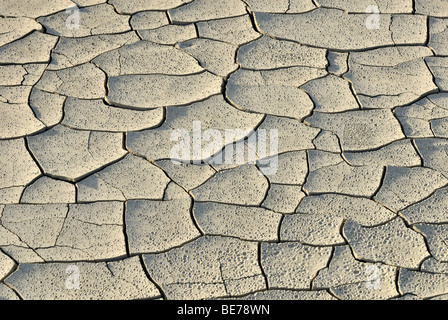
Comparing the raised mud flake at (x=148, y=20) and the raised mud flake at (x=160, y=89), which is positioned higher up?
the raised mud flake at (x=148, y=20)

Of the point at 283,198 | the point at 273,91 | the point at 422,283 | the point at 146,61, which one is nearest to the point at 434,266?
the point at 422,283

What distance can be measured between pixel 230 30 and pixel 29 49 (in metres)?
1.14

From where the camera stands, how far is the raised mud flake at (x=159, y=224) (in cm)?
245

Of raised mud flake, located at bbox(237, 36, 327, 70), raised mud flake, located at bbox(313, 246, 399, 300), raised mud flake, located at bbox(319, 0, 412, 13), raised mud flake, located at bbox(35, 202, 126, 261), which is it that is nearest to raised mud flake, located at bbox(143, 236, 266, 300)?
raised mud flake, located at bbox(35, 202, 126, 261)

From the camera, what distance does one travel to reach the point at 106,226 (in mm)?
2498

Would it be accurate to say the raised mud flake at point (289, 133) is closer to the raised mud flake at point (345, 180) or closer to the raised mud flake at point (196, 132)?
the raised mud flake at point (196, 132)

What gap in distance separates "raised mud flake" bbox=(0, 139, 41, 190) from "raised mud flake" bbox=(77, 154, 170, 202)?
0.24m

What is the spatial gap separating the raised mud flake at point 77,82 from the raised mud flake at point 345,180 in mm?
1183

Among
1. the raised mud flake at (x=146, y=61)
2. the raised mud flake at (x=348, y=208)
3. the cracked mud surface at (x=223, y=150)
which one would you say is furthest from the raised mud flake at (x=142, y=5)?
the raised mud flake at (x=348, y=208)

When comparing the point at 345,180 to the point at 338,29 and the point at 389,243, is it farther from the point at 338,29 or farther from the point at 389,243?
the point at 338,29

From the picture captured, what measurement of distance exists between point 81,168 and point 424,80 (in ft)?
6.02

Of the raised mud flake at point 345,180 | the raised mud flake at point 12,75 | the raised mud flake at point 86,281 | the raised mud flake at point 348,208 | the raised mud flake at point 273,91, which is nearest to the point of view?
the raised mud flake at point 86,281

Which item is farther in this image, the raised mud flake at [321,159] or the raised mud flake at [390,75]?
the raised mud flake at [390,75]

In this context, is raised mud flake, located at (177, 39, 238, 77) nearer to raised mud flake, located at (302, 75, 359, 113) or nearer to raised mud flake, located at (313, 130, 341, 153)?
raised mud flake, located at (302, 75, 359, 113)
